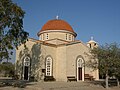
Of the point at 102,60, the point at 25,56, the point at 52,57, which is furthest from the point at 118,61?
the point at 25,56

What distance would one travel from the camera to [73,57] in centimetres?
3575

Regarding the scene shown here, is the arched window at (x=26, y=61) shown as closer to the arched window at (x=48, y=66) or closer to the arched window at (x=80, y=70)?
the arched window at (x=48, y=66)

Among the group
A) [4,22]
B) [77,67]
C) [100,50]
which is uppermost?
[4,22]

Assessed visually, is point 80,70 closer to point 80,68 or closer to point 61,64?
point 80,68

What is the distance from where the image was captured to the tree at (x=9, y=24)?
64.7ft

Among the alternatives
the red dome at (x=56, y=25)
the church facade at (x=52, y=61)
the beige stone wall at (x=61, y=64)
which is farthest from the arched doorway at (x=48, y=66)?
the red dome at (x=56, y=25)

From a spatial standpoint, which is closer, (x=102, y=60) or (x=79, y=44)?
(x=102, y=60)

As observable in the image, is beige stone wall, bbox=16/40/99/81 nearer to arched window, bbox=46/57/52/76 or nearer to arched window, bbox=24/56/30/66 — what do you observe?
arched window, bbox=46/57/52/76

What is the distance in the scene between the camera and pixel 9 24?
20.5m

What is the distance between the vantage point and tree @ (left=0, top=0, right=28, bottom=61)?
64.7 feet

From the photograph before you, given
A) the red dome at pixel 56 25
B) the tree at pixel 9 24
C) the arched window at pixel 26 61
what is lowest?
the arched window at pixel 26 61

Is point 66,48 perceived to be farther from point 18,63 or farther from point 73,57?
point 18,63

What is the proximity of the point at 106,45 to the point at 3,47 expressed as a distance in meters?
12.1

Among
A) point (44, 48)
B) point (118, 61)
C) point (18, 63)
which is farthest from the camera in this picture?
point (18, 63)
